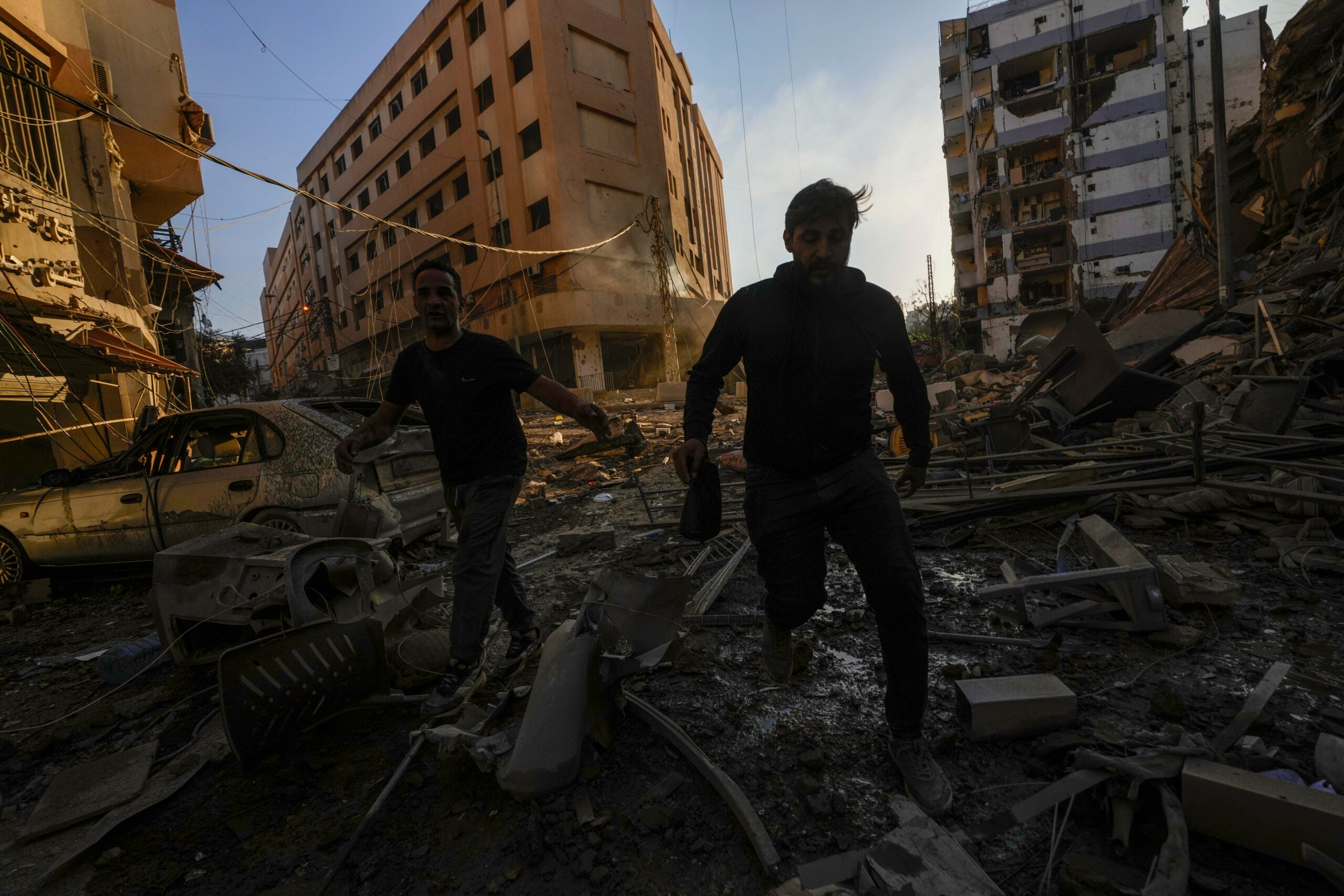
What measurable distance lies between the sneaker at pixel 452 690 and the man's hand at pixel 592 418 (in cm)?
121

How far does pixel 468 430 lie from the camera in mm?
2543

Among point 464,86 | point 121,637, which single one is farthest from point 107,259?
point 464,86

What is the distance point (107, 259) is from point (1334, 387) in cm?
1729

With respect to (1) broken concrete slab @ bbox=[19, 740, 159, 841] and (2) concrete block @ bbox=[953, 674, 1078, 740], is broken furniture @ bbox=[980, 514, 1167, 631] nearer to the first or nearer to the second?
(2) concrete block @ bbox=[953, 674, 1078, 740]

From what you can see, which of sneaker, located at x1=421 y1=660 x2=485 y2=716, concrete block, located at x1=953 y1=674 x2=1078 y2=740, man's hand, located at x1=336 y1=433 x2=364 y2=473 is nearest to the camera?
concrete block, located at x1=953 y1=674 x2=1078 y2=740

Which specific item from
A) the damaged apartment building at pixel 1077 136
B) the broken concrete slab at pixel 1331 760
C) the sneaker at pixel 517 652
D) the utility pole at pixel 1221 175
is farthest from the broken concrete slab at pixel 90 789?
the damaged apartment building at pixel 1077 136

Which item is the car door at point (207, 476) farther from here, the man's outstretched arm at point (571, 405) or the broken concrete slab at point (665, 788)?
the broken concrete slab at point (665, 788)

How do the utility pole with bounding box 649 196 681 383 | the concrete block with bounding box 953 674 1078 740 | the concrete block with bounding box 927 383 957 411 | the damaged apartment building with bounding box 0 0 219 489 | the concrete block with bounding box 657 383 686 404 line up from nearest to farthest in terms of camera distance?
1. the concrete block with bounding box 953 674 1078 740
2. the damaged apartment building with bounding box 0 0 219 489
3. the concrete block with bounding box 927 383 957 411
4. the concrete block with bounding box 657 383 686 404
5. the utility pole with bounding box 649 196 681 383

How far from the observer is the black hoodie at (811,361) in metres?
1.84

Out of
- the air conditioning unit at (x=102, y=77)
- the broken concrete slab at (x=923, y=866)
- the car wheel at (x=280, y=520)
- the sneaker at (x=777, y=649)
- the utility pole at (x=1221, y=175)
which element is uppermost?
the air conditioning unit at (x=102, y=77)

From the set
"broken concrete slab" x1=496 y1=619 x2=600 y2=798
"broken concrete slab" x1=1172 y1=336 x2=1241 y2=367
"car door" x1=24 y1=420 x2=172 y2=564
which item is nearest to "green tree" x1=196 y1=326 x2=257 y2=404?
"car door" x1=24 y1=420 x2=172 y2=564

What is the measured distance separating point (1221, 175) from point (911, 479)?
539 inches

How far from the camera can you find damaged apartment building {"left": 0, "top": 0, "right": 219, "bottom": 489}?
730 cm

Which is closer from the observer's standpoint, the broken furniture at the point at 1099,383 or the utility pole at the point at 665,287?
the broken furniture at the point at 1099,383
